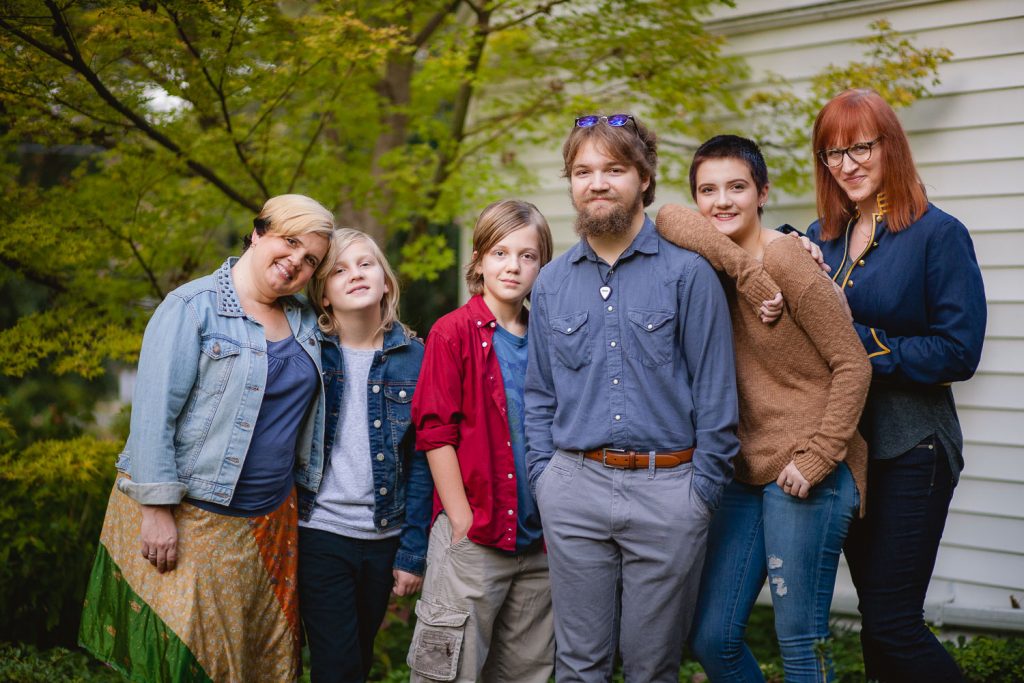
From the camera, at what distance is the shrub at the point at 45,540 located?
3.96 meters

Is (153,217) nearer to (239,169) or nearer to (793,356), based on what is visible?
(239,169)

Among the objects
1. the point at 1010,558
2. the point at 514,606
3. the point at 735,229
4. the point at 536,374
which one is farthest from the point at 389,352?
the point at 1010,558

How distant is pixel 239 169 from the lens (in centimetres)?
472

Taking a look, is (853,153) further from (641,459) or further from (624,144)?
(641,459)

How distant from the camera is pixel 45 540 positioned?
428cm

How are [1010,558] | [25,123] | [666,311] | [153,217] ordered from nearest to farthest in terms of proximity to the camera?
[666,311] < [25,123] < [153,217] < [1010,558]

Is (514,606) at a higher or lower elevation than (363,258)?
lower

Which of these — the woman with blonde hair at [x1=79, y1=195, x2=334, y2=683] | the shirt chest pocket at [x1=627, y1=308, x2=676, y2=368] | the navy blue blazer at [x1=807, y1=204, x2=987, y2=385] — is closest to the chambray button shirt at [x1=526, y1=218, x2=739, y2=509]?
the shirt chest pocket at [x1=627, y1=308, x2=676, y2=368]

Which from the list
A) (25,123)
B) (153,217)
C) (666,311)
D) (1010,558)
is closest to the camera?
(666,311)

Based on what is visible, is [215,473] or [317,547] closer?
[215,473]

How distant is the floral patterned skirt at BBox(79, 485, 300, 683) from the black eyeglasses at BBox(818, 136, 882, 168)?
2110 mm

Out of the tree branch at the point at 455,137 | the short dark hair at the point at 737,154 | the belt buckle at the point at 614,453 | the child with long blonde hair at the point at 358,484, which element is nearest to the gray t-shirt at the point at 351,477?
the child with long blonde hair at the point at 358,484

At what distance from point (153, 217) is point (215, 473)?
1997mm

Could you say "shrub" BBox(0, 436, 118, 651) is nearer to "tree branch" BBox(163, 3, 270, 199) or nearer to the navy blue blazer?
"tree branch" BBox(163, 3, 270, 199)
